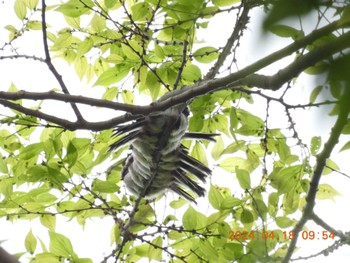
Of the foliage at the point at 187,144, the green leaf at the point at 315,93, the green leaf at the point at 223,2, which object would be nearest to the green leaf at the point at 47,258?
the foliage at the point at 187,144

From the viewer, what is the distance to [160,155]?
122cm

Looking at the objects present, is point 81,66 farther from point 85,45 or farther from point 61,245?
point 61,245

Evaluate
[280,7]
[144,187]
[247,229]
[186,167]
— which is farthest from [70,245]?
[280,7]

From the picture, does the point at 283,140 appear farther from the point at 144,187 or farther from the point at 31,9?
the point at 31,9

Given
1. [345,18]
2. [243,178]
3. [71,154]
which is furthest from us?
[243,178]

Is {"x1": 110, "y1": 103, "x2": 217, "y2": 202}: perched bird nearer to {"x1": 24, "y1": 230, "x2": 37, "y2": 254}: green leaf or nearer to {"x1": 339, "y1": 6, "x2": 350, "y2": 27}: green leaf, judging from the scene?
{"x1": 24, "y1": 230, "x2": 37, "y2": 254}: green leaf

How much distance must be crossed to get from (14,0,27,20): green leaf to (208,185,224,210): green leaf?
95 centimetres

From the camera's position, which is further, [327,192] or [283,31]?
[327,192]

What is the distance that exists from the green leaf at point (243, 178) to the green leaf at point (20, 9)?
98 centimetres

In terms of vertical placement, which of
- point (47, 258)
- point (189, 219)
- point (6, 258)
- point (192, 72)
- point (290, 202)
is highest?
point (192, 72)

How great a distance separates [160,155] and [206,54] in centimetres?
51

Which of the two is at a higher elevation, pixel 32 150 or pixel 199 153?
pixel 199 153

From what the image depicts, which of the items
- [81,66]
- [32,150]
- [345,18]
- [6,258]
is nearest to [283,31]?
[345,18]

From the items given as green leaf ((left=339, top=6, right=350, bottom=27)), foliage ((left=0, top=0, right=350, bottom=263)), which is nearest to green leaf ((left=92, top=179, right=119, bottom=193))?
foliage ((left=0, top=0, right=350, bottom=263))
